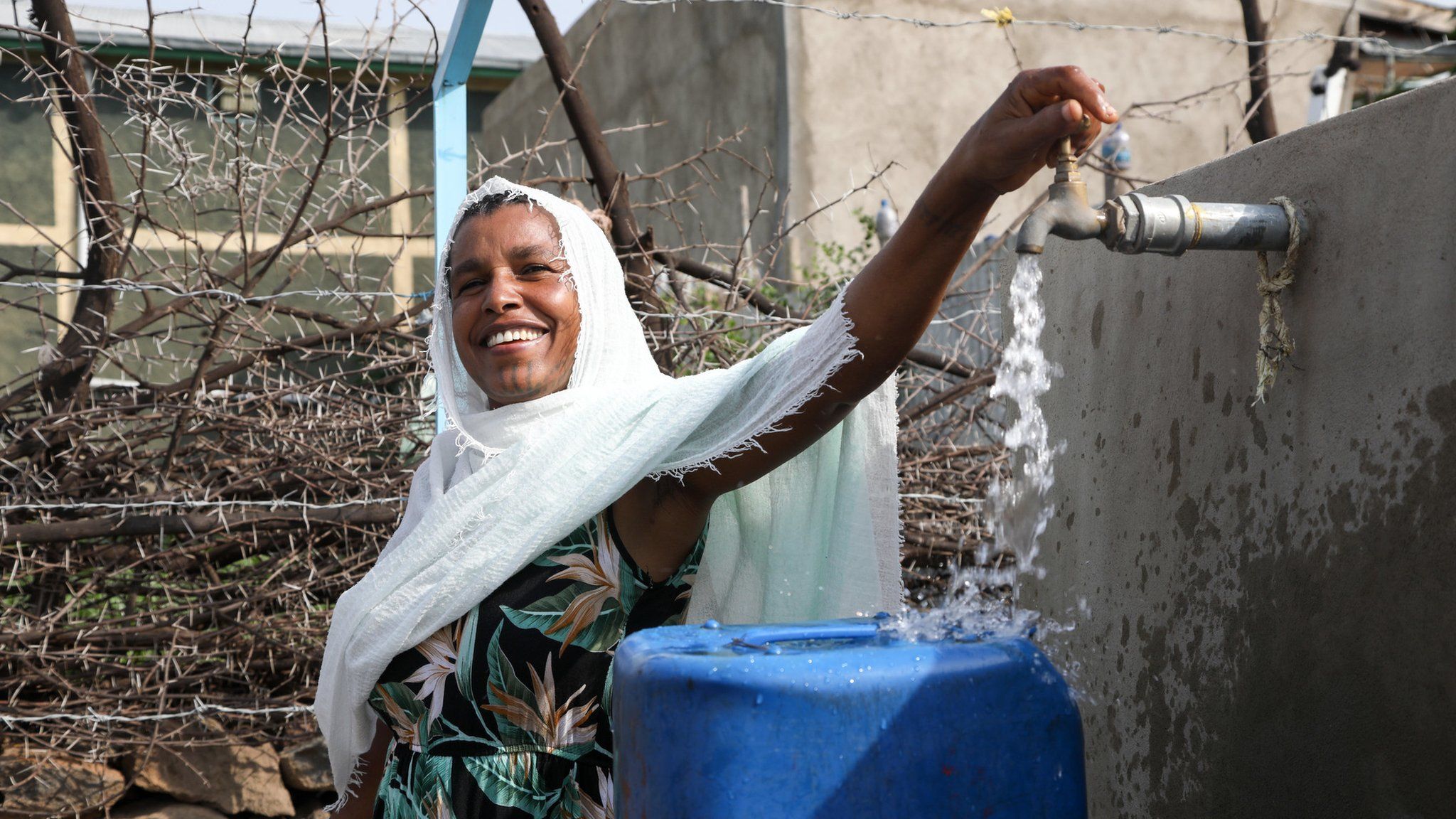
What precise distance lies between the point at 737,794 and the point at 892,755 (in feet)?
0.43

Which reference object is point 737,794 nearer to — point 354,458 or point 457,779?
point 457,779

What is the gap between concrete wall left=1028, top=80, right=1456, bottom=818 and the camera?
4.00ft

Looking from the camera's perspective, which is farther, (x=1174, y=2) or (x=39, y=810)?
(x=1174, y=2)

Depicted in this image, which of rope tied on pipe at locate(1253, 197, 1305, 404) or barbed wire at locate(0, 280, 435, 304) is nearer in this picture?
rope tied on pipe at locate(1253, 197, 1305, 404)

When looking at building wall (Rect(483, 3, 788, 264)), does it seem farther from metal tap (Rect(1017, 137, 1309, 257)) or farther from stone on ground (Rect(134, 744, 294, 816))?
metal tap (Rect(1017, 137, 1309, 257))

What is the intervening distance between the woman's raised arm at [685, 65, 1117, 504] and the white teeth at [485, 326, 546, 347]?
38 centimetres

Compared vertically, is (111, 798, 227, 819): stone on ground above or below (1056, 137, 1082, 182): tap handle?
below

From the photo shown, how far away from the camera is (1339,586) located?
1.32 metres

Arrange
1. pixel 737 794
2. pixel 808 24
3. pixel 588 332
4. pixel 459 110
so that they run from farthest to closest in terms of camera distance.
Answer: pixel 808 24 → pixel 459 110 → pixel 588 332 → pixel 737 794

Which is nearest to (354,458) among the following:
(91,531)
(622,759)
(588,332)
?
(91,531)

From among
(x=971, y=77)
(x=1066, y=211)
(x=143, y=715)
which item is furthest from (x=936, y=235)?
(x=971, y=77)

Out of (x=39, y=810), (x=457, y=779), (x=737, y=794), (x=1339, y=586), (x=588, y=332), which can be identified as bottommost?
(x=39, y=810)

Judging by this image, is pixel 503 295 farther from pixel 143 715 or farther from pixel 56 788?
pixel 56 788

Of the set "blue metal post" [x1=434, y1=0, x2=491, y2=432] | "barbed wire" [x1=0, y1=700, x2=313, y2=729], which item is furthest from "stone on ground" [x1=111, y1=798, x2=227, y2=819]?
"blue metal post" [x1=434, y1=0, x2=491, y2=432]
